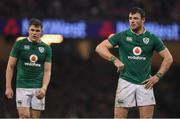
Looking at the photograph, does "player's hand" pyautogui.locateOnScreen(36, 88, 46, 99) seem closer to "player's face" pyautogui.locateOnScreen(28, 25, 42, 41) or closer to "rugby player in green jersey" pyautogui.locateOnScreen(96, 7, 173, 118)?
"player's face" pyautogui.locateOnScreen(28, 25, 42, 41)

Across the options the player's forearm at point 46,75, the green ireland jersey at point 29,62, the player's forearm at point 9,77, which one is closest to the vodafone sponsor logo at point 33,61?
the green ireland jersey at point 29,62

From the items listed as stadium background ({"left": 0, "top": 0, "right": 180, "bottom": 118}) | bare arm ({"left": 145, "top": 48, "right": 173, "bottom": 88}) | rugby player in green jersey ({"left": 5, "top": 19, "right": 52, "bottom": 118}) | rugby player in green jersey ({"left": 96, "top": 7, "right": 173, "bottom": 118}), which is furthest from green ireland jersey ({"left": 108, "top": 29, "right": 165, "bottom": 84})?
stadium background ({"left": 0, "top": 0, "right": 180, "bottom": 118})

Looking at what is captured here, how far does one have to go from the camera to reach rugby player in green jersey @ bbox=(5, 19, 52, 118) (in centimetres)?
922

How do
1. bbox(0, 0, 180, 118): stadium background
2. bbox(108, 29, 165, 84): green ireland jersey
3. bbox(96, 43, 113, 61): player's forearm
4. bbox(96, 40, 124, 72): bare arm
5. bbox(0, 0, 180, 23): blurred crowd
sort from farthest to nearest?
bbox(0, 0, 180, 23): blurred crowd, bbox(0, 0, 180, 118): stadium background, bbox(108, 29, 165, 84): green ireland jersey, bbox(96, 43, 113, 61): player's forearm, bbox(96, 40, 124, 72): bare arm

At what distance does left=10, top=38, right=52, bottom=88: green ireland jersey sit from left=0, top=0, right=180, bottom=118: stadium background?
669 centimetres

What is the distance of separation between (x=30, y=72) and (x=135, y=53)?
67.8 inches

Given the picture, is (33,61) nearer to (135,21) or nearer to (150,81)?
(135,21)

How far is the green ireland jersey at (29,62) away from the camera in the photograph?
9250 millimetres

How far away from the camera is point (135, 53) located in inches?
336

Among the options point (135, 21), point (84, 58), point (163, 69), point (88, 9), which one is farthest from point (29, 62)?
point (84, 58)

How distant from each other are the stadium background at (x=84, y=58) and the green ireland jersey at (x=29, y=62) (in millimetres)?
6690

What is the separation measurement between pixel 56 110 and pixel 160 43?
1013 cm

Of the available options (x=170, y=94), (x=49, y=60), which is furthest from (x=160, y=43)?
(x=170, y=94)

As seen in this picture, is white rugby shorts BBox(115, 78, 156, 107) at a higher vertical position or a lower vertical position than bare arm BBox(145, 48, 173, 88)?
lower
